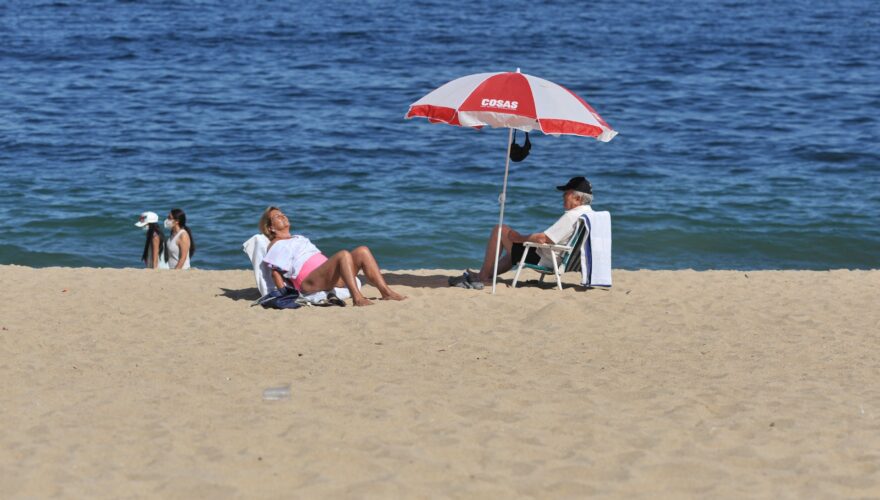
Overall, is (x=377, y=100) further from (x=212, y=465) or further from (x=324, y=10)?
(x=212, y=465)

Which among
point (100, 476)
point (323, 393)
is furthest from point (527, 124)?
point (100, 476)

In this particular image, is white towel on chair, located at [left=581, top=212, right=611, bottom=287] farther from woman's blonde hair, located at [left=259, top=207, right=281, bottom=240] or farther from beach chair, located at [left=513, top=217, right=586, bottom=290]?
woman's blonde hair, located at [left=259, top=207, right=281, bottom=240]

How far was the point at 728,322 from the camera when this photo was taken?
9234 mm

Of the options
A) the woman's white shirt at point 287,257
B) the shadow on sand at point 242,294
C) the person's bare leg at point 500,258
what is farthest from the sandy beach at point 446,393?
the woman's white shirt at point 287,257

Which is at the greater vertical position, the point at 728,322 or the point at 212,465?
the point at 212,465

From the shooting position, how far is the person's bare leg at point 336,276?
9.51m

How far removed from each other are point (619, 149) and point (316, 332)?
1383 centimetres

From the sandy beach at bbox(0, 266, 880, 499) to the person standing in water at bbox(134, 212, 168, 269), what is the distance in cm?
164

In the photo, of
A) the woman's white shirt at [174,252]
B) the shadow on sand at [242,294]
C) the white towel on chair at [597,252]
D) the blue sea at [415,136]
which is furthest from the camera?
the blue sea at [415,136]

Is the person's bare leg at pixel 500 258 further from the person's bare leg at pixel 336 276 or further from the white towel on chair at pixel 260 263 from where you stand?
the white towel on chair at pixel 260 263

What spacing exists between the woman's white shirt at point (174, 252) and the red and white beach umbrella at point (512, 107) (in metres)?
3.61

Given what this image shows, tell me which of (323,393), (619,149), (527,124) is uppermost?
(527,124)

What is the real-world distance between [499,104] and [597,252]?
5.44 feet

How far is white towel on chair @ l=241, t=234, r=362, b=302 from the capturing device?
967 centimetres
